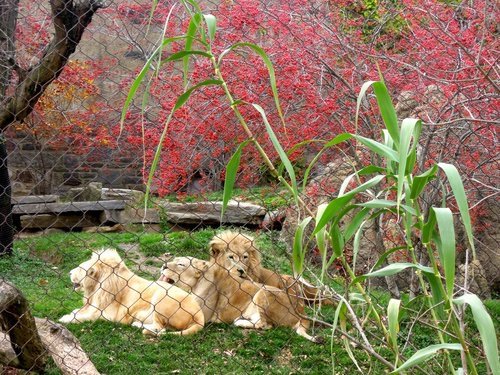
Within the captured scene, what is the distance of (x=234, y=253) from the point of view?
561 cm

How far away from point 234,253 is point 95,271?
97 cm

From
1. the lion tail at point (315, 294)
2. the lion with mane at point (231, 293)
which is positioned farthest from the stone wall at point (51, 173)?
the lion tail at point (315, 294)

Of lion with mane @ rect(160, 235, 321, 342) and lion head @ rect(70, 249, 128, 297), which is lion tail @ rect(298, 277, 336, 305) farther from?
lion head @ rect(70, 249, 128, 297)

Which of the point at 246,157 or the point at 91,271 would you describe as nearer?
the point at 91,271

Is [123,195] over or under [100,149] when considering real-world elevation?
under

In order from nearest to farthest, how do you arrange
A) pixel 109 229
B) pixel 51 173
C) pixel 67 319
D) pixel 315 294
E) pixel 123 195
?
pixel 315 294 < pixel 67 319 < pixel 109 229 < pixel 51 173 < pixel 123 195

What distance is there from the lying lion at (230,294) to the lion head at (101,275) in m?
0.32

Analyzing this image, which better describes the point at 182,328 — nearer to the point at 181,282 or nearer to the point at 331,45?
the point at 181,282

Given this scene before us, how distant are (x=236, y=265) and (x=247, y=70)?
50.2 inches

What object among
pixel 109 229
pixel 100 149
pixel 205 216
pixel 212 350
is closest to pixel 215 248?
pixel 212 350

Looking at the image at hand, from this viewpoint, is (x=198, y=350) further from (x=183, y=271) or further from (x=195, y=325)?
(x=183, y=271)

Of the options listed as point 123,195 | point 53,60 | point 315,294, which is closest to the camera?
point 315,294

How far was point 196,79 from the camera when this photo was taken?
5859 millimetres

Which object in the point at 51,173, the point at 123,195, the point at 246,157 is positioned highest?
the point at 246,157
